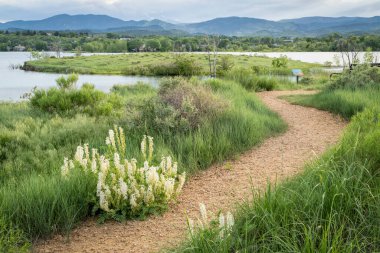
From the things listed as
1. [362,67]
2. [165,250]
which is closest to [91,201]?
[165,250]

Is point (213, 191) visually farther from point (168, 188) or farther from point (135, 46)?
point (135, 46)

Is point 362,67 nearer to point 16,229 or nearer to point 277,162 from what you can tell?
point 277,162

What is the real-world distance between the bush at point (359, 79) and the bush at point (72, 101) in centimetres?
788

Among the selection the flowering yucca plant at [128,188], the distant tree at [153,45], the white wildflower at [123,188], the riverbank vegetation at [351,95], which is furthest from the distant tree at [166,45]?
the white wildflower at [123,188]

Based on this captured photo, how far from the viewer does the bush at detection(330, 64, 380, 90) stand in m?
13.1

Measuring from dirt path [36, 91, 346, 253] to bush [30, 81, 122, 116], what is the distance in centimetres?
636

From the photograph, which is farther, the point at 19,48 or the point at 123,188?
the point at 19,48

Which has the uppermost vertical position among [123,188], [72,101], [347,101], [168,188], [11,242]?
[347,101]

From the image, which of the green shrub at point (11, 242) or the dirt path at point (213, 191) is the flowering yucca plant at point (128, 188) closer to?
the dirt path at point (213, 191)

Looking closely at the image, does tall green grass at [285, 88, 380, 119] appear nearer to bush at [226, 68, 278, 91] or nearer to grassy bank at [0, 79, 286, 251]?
grassy bank at [0, 79, 286, 251]

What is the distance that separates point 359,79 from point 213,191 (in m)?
9.77

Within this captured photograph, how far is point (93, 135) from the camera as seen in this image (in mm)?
8820

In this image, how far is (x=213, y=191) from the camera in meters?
5.83

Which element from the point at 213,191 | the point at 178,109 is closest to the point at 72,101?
the point at 178,109
